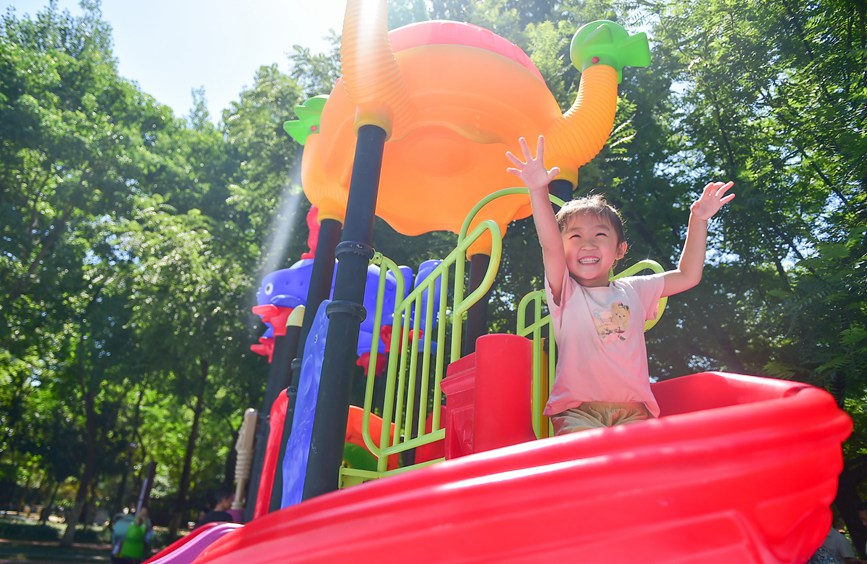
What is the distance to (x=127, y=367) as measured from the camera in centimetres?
1552

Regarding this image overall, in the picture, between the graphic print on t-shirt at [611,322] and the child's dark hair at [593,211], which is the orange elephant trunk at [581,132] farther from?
the graphic print on t-shirt at [611,322]

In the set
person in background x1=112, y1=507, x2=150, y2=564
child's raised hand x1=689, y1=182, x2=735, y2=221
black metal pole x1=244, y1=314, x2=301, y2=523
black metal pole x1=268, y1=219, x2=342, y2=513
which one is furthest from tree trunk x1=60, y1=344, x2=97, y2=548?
child's raised hand x1=689, y1=182, x2=735, y2=221

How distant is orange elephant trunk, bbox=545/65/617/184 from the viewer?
409cm

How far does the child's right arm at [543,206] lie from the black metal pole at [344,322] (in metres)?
1.33

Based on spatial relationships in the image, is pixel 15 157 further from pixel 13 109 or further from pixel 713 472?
pixel 713 472

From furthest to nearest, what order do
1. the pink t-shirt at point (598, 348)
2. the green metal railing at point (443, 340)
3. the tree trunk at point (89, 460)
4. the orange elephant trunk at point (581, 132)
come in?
the tree trunk at point (89, 460), the orange elephant trunk at point (581, 132), the green metal railing at point (443, 340), the pink t-shirt at point (598, 348)

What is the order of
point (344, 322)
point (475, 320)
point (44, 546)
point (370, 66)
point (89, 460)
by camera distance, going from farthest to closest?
point (89, 460)
point (44, 546)
point (475, 320)
point (370, 66)
point (344, 322)

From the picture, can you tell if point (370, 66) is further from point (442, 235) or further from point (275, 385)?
point (442, 235)

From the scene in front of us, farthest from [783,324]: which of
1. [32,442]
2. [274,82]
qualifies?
[32,442]

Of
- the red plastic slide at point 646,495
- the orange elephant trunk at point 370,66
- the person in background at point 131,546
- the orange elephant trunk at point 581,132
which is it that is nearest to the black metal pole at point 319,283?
the orange elephant trunk at point 370,66

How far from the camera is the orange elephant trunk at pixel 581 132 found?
4.09 meters

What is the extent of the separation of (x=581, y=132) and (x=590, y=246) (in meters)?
2.09

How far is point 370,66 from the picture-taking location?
3578mm

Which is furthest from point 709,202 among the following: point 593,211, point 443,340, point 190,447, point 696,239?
point 190,447
